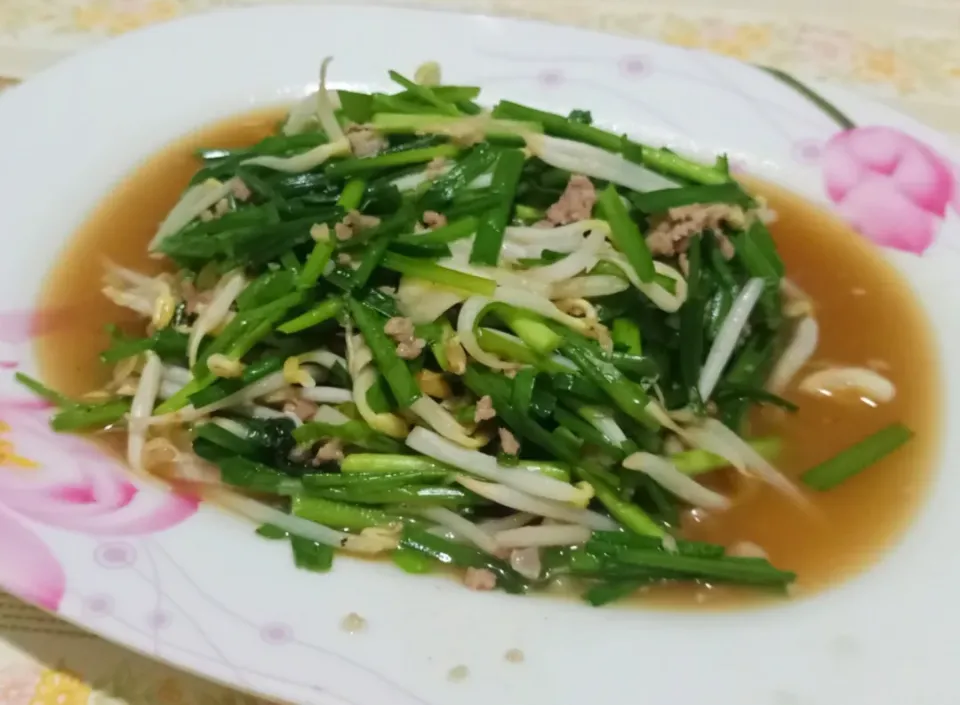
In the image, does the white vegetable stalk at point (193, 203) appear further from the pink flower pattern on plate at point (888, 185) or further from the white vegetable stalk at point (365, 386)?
the pink flower pattern on plate at point (888, 185)

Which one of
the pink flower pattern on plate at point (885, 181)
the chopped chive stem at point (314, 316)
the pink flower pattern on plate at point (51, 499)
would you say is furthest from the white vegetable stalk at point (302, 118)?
the pink flower pattern on plate at point (885, 181)

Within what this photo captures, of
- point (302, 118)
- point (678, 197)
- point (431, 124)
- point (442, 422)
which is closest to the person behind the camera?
point (442, 422)

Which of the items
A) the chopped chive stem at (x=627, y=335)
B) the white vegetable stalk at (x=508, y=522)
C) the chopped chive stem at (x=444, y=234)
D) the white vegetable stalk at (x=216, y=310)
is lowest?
the white vegetable stalk at (x=508, y=522)

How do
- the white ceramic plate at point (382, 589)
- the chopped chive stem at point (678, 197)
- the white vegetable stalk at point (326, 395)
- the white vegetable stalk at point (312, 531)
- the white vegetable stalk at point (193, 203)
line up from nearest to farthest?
the white ceramic plate at point (382, 589) → the white vegetable stalk at point (312, 531) → the white vegetable stalk at point (326, 395) → the chopped chive stem at point (678, 197) → the white vegetable stalk at point (193, 203)

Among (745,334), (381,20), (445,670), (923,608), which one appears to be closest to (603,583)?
(445,670)

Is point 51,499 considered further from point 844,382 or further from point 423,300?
point 844,382

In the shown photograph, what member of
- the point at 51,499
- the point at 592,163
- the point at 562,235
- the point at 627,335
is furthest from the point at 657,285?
the point at 51,499
